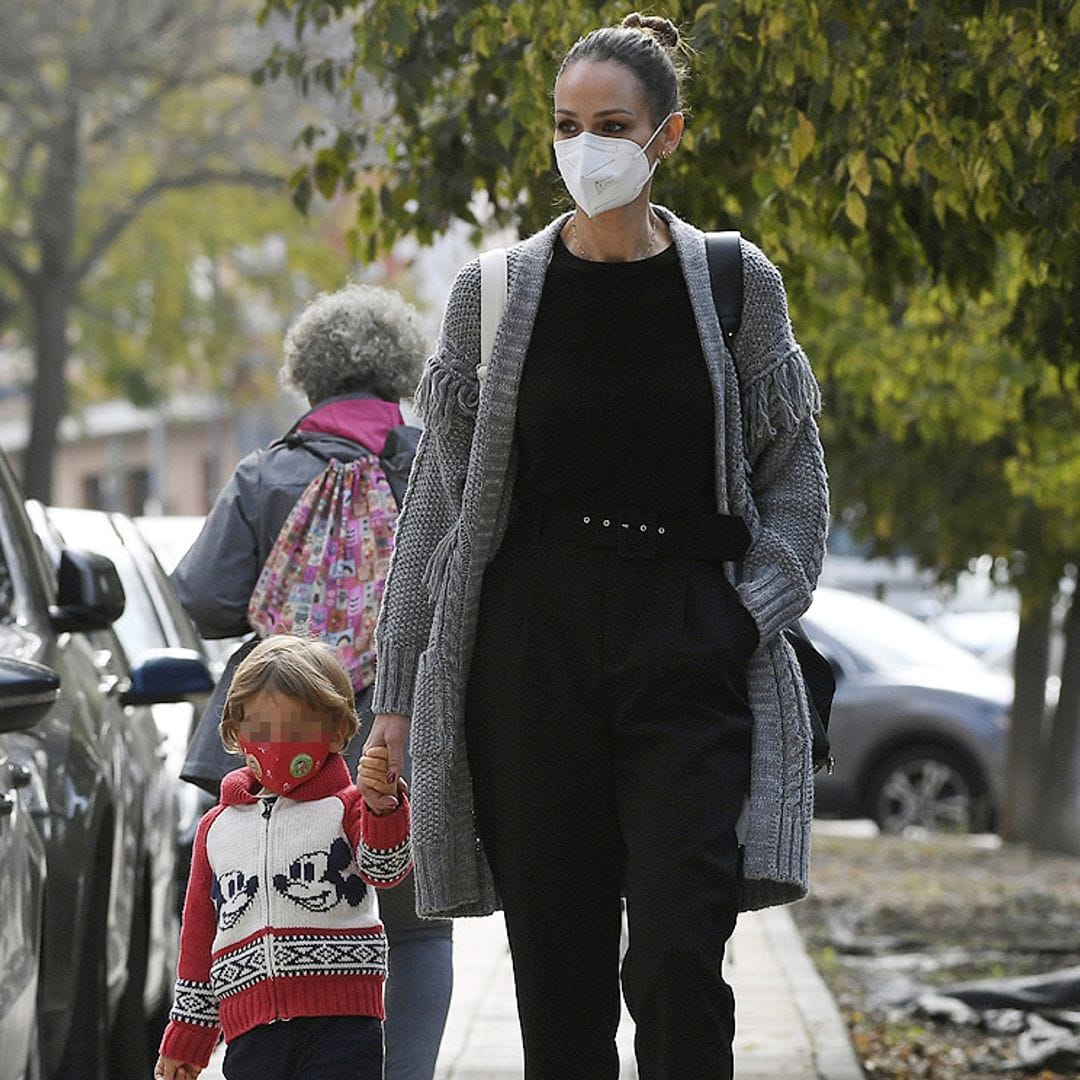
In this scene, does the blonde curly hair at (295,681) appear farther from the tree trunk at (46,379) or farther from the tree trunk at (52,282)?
the tree trunk at (52,282)

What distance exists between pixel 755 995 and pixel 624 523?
5.13 m

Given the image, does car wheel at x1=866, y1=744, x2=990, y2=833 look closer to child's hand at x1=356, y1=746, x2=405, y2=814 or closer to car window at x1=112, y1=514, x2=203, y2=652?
car window at x1=112, y1=514, x2=203, y2=652

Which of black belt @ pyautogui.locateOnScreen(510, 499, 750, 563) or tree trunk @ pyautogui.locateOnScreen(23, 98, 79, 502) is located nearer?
black belt @ pyautogui.locateOnScreen(510, 499, 750, 563)

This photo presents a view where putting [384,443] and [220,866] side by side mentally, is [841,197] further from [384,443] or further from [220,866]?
[220,866]

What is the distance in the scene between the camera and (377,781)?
13.0ft

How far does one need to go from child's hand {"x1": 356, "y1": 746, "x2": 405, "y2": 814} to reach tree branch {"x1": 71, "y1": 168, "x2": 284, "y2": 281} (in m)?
20.2

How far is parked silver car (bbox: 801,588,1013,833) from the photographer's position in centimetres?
1714

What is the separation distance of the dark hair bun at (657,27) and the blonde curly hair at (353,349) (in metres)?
1.46

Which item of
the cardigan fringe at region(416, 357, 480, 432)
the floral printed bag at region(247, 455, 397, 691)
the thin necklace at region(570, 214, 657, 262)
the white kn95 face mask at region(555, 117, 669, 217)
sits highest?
the white kn95 face mask at region(555, 117, 669, 217)

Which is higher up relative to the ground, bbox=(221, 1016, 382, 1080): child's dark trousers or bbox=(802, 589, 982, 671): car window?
bbox=(221, 1016, 382, 1080): child's dark trousers

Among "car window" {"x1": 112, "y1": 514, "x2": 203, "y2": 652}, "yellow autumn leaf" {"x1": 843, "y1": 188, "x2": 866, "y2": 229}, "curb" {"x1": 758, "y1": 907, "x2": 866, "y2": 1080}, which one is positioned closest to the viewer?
"yellow autumn leaf" {"x1": 843, "y1": 188, "x2": 866, "y2": 229}

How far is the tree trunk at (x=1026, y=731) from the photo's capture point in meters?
15.2

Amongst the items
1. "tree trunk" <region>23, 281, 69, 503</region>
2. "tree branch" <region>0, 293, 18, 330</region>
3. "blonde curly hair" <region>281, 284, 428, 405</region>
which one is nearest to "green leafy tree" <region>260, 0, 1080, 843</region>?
"blonde curly hair" <region>281, 284, 428, 405</region>

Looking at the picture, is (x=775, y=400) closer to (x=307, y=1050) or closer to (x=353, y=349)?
(x=307, y=1050)
